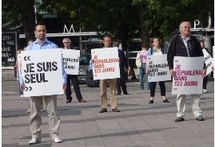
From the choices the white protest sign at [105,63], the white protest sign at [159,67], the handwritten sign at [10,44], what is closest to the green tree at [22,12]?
the handwritten sign at [10,44]

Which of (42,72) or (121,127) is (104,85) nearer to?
(121,127)

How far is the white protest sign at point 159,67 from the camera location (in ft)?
64.3

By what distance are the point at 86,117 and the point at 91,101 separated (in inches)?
212

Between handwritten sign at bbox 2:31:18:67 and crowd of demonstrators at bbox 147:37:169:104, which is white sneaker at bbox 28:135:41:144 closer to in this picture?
crowd of demonstrators at bbox 147:37:169:104

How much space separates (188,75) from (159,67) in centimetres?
573

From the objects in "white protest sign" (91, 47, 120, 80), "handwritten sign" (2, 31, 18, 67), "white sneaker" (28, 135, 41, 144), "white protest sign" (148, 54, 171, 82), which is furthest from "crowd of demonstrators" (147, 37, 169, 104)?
"handwritten sign" (2, 31, 18, 67)

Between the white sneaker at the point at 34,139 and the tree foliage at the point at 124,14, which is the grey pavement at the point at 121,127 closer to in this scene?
the white sneaker at the point at 34,139

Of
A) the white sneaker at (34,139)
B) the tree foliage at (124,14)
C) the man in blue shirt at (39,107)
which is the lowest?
the white sneaker at (34,139)

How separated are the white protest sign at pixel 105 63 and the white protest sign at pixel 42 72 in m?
5.34

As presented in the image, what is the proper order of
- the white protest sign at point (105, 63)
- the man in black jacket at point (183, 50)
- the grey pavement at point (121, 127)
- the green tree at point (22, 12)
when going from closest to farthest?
the grey pavement at point (121, 127) → the man in black jacket at point (183, 50) → the white protest sign at point (105, 63) → the green tree at point (22, 12)

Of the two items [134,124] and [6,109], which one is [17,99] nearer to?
[6,109]

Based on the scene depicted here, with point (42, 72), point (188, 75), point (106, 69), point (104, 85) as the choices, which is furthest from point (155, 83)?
point (42, 72)

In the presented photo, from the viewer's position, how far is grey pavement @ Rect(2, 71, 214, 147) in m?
11.2

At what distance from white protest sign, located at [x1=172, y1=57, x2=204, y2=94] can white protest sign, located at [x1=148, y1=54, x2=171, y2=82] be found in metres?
5.41
